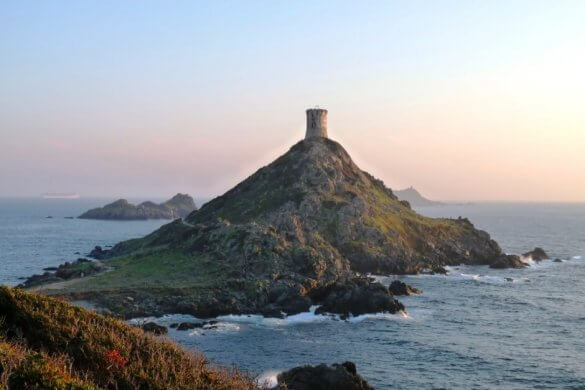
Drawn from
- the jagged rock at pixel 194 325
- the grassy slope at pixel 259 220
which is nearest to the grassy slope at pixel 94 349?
the jagged rock at pixel 194 325

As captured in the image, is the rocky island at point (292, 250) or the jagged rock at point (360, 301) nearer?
the jagged rock at point (360, 301)

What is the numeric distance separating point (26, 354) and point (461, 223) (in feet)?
485

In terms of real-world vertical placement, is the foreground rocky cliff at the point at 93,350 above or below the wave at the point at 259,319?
above

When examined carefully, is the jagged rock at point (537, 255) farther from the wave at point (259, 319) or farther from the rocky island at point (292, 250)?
the wave at point (259, 319)

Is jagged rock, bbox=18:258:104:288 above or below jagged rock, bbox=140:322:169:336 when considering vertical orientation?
above

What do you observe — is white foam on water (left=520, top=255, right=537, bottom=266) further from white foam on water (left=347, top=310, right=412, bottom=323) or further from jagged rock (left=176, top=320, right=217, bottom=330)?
jagged rock (left=176, top=320, right=217, bottom=330)

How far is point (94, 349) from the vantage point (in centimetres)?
2578

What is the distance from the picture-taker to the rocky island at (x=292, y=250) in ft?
280

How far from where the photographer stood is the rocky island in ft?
280

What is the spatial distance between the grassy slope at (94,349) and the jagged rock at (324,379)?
793 inches

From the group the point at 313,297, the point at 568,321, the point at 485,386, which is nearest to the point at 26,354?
the point at 485,386

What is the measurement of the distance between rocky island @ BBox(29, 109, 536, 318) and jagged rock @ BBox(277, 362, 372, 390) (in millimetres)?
34324

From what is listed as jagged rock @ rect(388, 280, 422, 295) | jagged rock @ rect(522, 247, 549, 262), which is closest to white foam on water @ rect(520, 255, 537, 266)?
jagged rock @ rect(522, 247, 549, 262)

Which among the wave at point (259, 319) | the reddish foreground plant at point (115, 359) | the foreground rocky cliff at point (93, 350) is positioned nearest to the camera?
the foreground rocky cliff at point (93, 350)
